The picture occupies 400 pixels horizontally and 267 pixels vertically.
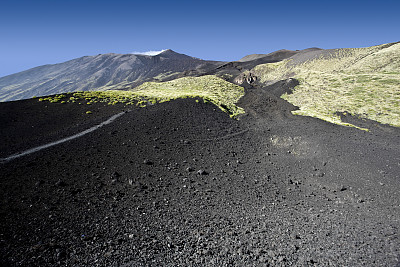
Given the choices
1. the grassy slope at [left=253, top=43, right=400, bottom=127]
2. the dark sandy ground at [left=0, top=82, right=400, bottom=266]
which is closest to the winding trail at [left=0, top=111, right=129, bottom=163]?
the dark sandy ground at [left=0, top=82, right=400, bottom=266]

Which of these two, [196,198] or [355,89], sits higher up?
[355,89]

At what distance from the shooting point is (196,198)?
349 inches

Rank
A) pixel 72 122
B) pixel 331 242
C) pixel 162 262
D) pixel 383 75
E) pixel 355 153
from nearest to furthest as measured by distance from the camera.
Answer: pixel 162 262
pixel 331 242
pixel 355 153
pixel 72 122
pixel 383 75

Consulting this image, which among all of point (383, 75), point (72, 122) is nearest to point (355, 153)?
point (72, 122)

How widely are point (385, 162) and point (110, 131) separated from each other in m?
18.5

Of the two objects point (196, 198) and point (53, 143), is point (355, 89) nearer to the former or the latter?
point (196, 198)

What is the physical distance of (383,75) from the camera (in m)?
34.9

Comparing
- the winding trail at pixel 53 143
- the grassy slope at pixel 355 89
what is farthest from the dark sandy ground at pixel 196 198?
the grassy slope at pixel 355 89

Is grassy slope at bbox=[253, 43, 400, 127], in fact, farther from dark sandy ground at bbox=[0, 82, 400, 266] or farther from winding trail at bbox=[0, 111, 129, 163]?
winding trail at bbox=[0, 111, 129, 163]

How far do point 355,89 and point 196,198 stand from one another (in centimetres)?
3561

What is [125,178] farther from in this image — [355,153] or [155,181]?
[355,153]

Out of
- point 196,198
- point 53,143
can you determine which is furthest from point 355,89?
point 53,143

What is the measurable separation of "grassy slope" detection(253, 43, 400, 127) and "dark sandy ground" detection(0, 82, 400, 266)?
763 centimetres

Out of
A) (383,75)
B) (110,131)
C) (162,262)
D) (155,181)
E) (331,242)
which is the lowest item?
(331,242)
